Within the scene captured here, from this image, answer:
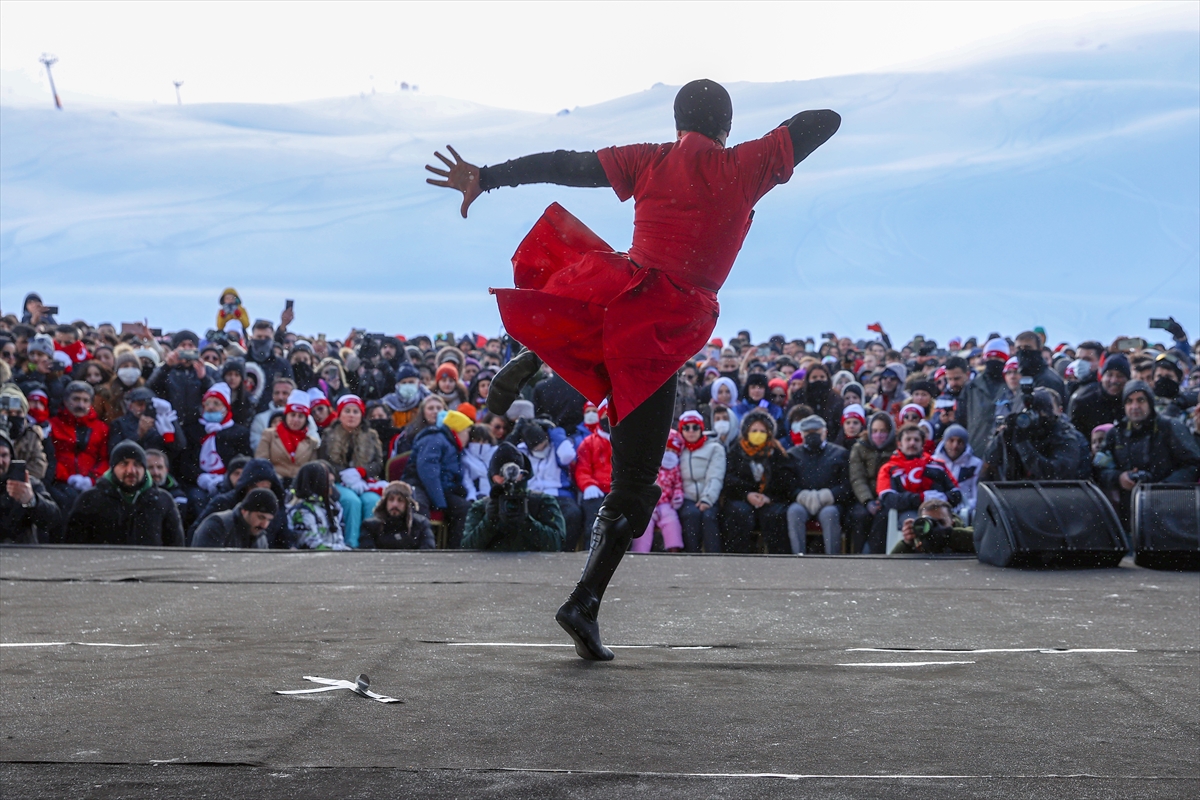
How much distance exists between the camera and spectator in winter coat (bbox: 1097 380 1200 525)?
7453mm

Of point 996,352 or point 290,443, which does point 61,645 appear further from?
point 996,352

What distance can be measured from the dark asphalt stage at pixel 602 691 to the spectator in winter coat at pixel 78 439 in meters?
3.69

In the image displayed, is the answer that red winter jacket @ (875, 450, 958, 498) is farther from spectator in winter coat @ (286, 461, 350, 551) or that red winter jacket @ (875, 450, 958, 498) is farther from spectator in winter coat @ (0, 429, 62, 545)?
spectator in winter coat @ (0, 429, 62, 545)

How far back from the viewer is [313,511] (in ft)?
24.0

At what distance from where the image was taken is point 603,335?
324cm

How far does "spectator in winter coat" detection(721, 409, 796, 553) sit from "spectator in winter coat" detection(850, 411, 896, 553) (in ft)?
1.48

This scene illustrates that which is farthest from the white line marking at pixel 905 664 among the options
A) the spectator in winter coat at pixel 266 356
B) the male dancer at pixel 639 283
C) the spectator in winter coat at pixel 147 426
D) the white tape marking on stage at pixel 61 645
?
the spectator in winter coat at pixel 266 356

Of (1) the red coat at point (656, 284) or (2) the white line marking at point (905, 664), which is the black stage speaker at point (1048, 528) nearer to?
(2) the white line marking at point (905, 664)

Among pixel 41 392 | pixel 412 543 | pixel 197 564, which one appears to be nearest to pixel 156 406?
pixel 41 392

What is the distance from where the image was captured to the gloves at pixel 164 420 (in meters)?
8.71

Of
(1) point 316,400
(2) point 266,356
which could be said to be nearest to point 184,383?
(2) point 266,356

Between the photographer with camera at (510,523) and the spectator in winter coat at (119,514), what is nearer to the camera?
the photographer with camera at (510,523)

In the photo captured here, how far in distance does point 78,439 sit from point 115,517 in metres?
1.79

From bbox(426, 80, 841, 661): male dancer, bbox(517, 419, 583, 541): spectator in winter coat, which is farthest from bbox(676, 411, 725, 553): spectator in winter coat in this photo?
bbox(426, 80, 841, 661): male dancer
